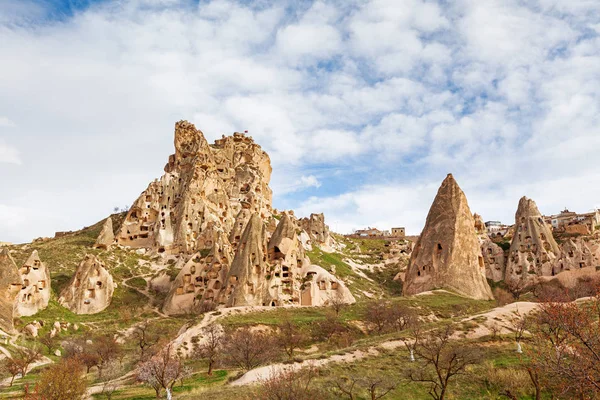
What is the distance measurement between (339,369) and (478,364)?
7477 millimetres

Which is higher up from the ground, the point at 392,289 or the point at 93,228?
the point at 93,228

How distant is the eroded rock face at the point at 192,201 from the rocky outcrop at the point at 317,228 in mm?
9074

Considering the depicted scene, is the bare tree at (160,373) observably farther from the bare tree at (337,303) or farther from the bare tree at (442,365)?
the bare tree at (337,303)

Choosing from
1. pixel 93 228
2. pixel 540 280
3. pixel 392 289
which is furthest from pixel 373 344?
pixel 93 228

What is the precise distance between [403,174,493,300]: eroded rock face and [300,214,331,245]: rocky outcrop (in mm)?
39000

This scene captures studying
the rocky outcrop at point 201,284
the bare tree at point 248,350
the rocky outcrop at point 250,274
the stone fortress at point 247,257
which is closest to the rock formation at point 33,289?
the stone fortress at point 247,257

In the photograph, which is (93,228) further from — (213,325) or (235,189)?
(213,325)

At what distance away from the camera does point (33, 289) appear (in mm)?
55094

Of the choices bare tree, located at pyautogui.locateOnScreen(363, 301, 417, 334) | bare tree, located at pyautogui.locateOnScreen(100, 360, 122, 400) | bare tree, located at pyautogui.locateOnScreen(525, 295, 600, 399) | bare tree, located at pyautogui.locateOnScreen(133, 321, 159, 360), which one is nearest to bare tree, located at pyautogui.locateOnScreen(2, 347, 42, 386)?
bare tree, located at pyautogui.locateOnScreen(100, 360, 122, 400)

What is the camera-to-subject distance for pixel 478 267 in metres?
61.1

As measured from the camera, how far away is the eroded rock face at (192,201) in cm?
8094

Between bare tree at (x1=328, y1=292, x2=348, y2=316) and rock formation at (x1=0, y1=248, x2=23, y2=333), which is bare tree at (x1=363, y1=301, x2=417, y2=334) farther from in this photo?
rock formation at (x1=0, y1=248, x2=23, y2=333)

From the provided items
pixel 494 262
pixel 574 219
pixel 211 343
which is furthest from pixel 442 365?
pixel 574 219

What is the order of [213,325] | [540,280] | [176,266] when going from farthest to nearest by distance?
[176,266], [540,280], [213,325]
